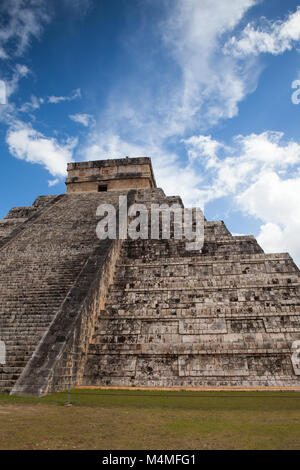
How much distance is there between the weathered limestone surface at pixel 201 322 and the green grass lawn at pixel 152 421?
1.18 m

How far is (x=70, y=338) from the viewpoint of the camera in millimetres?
7129

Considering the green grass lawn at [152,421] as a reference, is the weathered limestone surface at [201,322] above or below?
above

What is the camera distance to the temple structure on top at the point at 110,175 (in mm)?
18969

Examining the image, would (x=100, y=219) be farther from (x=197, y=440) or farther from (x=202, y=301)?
(x=197, y=440)

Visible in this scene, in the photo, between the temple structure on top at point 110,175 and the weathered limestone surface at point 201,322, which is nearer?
the weathered limestone surface at point 201,322

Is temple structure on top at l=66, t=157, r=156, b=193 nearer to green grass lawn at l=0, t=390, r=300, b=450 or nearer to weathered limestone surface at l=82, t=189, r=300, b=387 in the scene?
weathered limestone surface at l=82, t=189, r=300, b=387

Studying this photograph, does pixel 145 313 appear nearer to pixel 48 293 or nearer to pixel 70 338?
pixel 70 338

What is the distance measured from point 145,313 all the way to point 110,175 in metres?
12.1

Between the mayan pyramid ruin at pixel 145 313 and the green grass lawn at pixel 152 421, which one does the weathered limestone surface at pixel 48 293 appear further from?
the green grass lawn at pixel 152 421

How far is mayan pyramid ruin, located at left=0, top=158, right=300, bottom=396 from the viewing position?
7.11m

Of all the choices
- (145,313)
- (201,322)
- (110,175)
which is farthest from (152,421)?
(110,175)

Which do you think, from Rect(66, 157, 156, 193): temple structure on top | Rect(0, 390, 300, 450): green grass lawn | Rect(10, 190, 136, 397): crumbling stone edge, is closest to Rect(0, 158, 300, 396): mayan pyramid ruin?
Rect(10, 190, 136, 397): crumbling stone edge

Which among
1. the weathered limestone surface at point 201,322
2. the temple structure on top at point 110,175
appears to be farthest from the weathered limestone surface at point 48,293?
the temple structure on top at point 110,175

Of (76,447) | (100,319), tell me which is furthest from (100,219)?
(76,447)
